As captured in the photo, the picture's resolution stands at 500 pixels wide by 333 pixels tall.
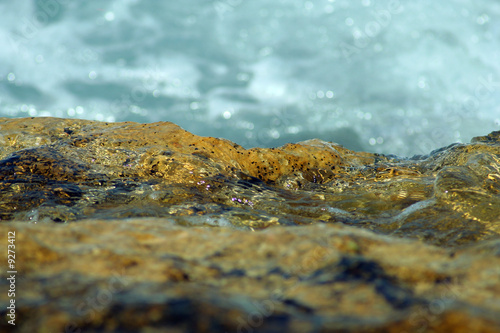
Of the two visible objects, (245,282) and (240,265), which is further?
(240,265)

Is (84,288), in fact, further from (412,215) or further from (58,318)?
(412,215)

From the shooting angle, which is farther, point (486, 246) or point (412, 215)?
point (412, 215)

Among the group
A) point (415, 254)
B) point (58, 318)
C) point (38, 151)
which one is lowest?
point (58, 318)

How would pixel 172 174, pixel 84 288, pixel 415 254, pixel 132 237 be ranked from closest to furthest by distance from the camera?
pixel 84 288 < pixel 415 254 < pixel 132 237 < pixel 172 174

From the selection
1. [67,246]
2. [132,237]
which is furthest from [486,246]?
[67,246]

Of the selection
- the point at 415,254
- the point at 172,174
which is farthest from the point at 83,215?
the point at 415,254

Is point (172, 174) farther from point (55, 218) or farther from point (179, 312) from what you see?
point (179, 312)

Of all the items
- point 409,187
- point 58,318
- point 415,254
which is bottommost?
point 58,318

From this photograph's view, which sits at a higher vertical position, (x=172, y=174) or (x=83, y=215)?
(x=172, y=174)

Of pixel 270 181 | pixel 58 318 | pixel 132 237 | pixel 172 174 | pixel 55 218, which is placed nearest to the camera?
pixel 58 318
